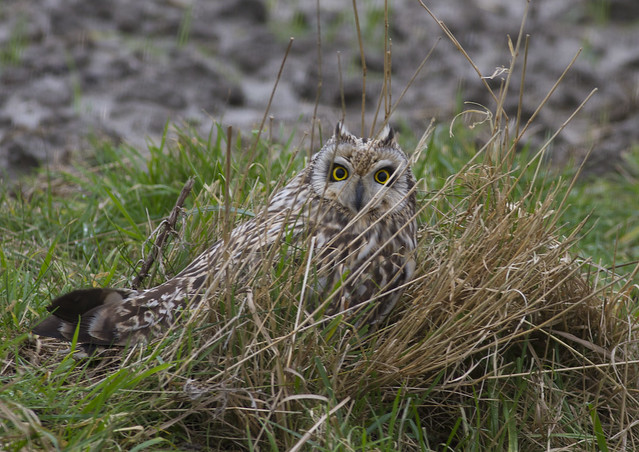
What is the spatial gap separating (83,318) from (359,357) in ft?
3.30

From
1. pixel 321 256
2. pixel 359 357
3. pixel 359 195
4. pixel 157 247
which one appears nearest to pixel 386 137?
pixel 359 195

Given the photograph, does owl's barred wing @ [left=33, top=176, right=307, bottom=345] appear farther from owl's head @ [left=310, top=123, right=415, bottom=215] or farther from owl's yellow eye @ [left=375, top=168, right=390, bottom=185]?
owl's yellow eye @ [left=375, top=168, right=390, bottom=185]

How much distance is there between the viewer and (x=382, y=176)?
3223mm

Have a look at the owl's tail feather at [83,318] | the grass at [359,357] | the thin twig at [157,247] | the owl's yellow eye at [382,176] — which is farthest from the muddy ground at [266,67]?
the owl's yellow eye at [382,176]

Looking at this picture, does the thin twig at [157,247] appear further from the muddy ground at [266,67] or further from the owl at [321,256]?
the muddy ground at [266,67]

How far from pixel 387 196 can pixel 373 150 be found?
225 mm

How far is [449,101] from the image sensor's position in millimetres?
7094

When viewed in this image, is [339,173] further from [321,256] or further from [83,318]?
[83,318]

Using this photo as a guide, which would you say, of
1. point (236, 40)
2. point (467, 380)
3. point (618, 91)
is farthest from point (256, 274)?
point (618, 91)

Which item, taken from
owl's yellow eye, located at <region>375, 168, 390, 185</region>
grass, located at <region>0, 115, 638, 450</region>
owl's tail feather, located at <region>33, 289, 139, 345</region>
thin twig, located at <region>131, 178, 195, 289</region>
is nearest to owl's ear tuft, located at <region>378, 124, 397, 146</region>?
owl's yellow eye, located at <region>375, 168, 390, 185</region>

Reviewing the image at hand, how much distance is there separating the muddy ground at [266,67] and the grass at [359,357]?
244cm

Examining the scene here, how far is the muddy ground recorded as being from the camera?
6.15m

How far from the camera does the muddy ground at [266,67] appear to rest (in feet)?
20.2

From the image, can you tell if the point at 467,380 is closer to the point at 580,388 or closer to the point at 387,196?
the point at 580,388
